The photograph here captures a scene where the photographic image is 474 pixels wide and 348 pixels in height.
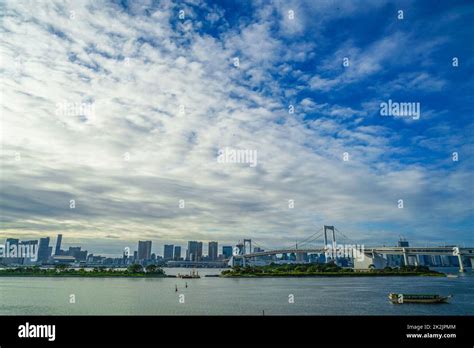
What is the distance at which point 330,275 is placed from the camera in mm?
55906

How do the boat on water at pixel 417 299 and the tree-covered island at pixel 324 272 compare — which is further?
the tree-covered island at pixel 324 272

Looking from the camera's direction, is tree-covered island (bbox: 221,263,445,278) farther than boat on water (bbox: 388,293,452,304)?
Yes

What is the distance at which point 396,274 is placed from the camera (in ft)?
188

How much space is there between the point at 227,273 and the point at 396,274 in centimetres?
3058

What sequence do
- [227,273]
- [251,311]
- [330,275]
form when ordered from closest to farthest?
[251,311] → [330,275] → [227,273]

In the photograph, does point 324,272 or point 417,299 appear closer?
point 417,299

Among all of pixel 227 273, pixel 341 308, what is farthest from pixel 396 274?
pixel 341 308
